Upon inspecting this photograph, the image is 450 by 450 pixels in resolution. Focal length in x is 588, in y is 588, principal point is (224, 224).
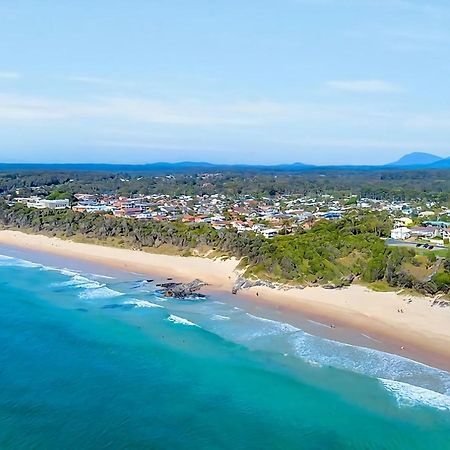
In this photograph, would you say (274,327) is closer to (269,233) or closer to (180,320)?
(180,320)

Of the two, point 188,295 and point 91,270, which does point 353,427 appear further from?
point 91,270

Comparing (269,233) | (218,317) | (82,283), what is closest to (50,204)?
(269,233)

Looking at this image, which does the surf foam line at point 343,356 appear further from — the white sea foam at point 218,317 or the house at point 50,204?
the house at point 50,204

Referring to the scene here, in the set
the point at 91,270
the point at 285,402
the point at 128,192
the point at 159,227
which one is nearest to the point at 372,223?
the point at 159,227

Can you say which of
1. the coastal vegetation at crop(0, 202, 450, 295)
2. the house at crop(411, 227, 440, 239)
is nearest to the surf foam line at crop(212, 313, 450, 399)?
the coastal vegetation at crop(0, 202, 450, 295)

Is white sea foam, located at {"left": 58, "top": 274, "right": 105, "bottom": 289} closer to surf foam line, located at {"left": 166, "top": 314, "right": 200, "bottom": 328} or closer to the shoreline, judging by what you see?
the shoreline
